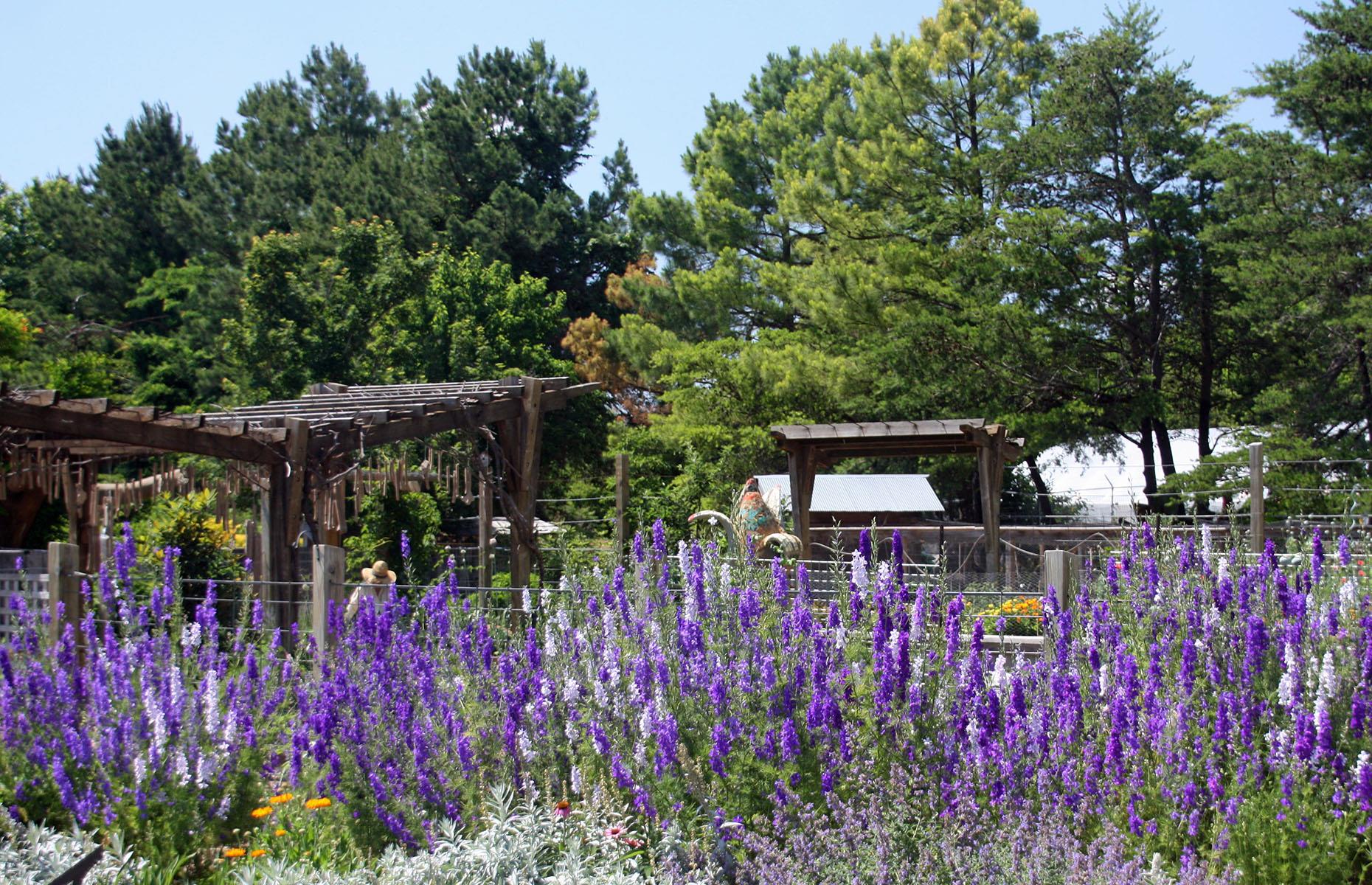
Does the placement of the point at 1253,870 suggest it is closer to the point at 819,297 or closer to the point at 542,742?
the point at 542,742

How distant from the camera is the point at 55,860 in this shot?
320 centimetres

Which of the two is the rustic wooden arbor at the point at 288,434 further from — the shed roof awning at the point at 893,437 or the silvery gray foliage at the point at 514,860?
the silvery gray foliage at the point at 514,860

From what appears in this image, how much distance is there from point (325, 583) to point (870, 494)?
15358 mm

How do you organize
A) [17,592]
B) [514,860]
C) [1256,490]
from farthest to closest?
[1256,490] → [17,592] → [514,860]

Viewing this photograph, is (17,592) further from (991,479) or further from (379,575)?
(991,479)

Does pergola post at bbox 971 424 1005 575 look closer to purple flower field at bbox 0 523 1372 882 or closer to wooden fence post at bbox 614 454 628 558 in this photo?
wooden fence post at bbox 614 454 628 558

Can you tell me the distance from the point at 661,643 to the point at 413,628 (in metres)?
1.09

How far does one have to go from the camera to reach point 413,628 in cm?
416

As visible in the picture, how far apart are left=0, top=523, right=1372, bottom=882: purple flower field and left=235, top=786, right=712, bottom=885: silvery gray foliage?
13 centimetres

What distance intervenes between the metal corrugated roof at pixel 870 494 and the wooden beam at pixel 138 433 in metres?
10.8

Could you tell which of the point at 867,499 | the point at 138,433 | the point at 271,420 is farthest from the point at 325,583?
the point at 867,499

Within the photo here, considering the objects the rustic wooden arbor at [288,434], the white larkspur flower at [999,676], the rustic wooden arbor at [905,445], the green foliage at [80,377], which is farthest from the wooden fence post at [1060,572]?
the green foliage at [80,377]

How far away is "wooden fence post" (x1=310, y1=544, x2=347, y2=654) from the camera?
5070 millimetres

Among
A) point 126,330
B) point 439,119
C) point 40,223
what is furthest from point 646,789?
point 40,223
